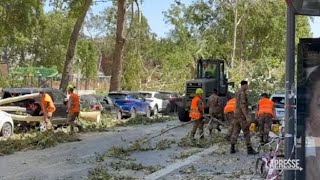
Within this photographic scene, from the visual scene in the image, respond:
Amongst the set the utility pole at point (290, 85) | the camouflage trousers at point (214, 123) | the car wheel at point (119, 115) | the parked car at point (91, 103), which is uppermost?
the utility pole at point (290, 85)

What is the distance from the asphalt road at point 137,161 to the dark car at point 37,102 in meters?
3.22

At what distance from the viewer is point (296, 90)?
19.2 feet

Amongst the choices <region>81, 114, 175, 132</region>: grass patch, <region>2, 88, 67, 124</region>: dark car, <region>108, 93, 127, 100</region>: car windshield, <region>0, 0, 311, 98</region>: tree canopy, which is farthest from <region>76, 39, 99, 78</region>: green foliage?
<region>2, 88, 67, 124</region>: dark car

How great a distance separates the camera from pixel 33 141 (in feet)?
52.2

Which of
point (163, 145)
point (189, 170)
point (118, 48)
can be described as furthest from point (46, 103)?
point (118, 48)

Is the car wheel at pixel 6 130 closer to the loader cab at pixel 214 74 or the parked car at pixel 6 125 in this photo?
the parked car at pixel 6 125

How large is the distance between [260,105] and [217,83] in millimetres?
10691

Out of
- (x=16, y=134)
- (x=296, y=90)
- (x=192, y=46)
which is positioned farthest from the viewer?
(x=192, y=46)

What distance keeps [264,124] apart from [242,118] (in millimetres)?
1596

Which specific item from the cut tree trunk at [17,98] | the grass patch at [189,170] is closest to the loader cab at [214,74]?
the cut tree trunk at [17,98]

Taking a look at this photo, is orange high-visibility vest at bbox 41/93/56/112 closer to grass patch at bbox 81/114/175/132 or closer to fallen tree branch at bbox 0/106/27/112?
fallen tree branch at bbox 0/106/27/112

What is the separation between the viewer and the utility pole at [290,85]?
5590 millimetres

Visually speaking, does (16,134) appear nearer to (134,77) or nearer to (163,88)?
(134,77)

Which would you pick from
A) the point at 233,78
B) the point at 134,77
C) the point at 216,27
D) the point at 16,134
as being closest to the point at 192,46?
the point at 216,27
